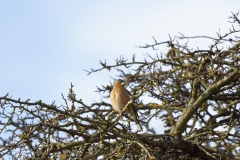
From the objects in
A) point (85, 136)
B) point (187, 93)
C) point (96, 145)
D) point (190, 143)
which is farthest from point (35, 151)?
point (187, 93)

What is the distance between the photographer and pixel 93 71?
8.54m

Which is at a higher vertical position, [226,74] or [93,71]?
[93,71]

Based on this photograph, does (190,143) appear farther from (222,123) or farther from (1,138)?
(1,138)

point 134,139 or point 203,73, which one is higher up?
point 203,73

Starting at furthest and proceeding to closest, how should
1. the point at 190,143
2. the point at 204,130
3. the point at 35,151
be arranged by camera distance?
the point at 204,130
the point at 190,143
the point at 35,151

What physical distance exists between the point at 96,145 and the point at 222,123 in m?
2.64

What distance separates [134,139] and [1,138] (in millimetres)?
1731

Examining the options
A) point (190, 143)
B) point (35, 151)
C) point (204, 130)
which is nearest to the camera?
point (35, 151)

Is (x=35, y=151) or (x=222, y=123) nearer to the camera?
(x=35, y=151)

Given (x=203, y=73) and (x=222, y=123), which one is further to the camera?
(x=222, y=123)

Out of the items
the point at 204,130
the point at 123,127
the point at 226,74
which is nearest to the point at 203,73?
the point at 226,74

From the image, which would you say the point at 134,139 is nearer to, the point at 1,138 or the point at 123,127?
the point at 123,127

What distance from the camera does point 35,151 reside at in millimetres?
5836

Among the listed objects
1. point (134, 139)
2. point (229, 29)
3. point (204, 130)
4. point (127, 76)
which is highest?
point (127, 76)
